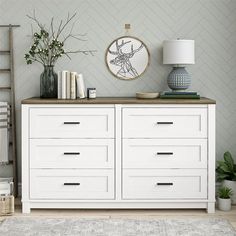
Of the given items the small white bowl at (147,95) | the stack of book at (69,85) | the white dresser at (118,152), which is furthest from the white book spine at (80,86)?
the small white bowl at (147,95)

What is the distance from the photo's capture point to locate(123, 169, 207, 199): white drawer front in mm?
4293

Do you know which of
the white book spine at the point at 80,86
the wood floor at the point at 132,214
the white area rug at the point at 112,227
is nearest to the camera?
the white area rug at the point at 112,227

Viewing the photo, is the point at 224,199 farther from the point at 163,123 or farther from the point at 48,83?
the point at 48,83

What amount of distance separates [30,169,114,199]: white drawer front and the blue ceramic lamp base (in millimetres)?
929

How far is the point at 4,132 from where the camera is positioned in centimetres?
464

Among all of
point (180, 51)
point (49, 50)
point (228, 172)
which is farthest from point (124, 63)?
point (228, 172)

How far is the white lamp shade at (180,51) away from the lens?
444 cm

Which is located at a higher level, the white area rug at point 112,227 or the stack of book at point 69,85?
the stack of book at point 69,85

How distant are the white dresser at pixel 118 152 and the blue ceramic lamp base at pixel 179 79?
0.33 m

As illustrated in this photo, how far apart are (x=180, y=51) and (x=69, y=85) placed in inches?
38.3

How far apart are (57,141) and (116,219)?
2.57 feet

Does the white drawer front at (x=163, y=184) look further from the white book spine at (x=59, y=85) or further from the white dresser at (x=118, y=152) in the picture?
the white book spine at (x=59, y=85)

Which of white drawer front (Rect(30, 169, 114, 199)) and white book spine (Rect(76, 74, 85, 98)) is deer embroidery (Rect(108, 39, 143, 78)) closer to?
white book spine (Rect(76, 74, 85, 98))

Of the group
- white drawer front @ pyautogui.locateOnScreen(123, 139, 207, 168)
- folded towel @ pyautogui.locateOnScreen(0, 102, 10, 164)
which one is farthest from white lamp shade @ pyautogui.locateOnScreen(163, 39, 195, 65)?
folded towel @ pyautogui.locateOnScreen(0, 102, 10, 164)
